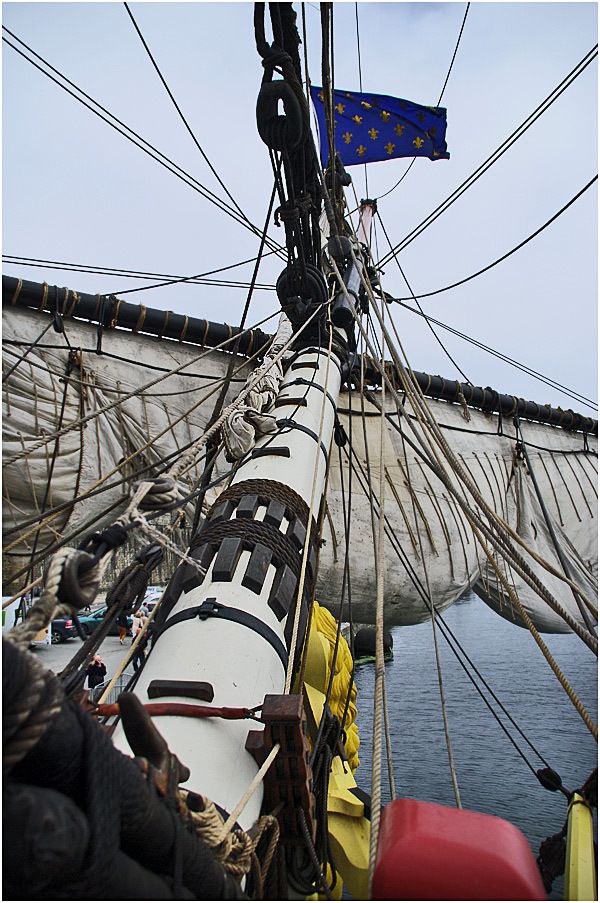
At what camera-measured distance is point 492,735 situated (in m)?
6.41

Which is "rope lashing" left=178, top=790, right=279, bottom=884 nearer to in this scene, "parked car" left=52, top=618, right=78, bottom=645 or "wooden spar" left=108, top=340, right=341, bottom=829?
"wooden spar" left=108, top=340, right=341, bottom=829

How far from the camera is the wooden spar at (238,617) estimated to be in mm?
1251

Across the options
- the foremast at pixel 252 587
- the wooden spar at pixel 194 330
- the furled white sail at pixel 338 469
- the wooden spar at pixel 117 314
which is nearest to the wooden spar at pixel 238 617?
the foremast at pixel 252 587

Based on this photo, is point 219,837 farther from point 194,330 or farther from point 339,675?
point 194,330

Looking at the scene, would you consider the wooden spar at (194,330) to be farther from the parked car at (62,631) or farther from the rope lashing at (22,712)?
the parked car at (62,631)

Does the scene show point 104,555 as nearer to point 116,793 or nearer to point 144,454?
point 116,793

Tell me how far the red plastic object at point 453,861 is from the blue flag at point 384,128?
5704 millimetres

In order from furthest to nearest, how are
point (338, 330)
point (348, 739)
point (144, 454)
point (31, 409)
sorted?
1. point (144, 454)
2. point (31, 409)
3. point (338, 330)
4. point (348, 739)

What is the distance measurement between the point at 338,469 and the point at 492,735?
3.24 metres

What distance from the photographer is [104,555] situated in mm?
954

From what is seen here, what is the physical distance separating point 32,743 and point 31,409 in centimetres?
399

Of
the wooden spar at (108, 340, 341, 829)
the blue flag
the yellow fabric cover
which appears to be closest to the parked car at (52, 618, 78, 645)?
the blue flag

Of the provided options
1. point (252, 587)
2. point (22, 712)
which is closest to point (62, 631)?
point (252, 587)

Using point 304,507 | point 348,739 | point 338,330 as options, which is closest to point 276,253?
point 338,330
